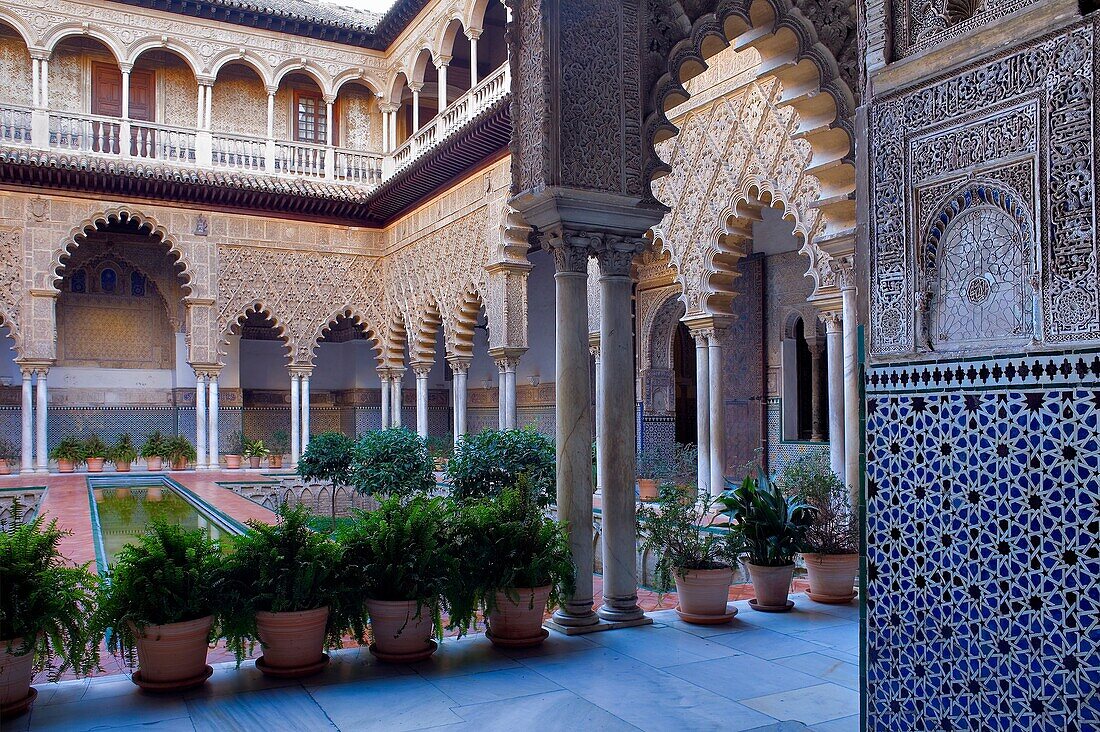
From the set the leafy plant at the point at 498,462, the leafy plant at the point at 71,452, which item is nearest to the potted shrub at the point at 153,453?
the leafy plant at the point at 71,452

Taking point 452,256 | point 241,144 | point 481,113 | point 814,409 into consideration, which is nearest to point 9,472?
point 241,144

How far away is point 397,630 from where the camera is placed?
4.36m

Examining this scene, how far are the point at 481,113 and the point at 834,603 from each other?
34.1 feet

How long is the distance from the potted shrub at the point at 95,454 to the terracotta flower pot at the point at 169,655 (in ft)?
53.2

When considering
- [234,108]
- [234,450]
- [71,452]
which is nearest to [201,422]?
[234,450]

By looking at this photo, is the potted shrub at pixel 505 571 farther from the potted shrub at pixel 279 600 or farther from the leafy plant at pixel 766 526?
the leafy plant at pixel 766 526

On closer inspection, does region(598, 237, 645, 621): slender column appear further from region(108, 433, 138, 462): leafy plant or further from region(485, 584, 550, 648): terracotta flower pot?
region(108, 433, 138, 462): leafy plant

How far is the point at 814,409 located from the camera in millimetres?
15242

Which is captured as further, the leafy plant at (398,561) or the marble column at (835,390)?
the marble column at (835,390)

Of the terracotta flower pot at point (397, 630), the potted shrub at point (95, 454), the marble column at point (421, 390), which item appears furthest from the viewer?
the marble column at point (421, 390)

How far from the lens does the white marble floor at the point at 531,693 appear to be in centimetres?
354

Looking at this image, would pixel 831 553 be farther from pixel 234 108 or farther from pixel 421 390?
pixel 234 108

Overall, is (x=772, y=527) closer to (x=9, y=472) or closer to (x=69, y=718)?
(x=69, y=718)

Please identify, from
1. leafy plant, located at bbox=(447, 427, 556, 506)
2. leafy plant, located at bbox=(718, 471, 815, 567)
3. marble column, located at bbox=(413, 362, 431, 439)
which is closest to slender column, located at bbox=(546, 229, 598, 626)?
leafy plant, located at bbox=(718, 471, 815, 567)
